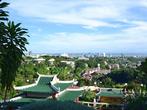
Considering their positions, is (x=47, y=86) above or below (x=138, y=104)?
above

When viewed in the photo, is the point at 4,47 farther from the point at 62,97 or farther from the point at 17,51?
the point at 62,97

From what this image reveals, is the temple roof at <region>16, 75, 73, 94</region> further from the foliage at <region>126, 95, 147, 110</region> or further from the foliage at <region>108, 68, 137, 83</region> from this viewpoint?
the foliage at <region>108, 68, 137, 83</region>

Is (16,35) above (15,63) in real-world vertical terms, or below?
above

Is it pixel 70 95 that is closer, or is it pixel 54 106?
pixel 54 106

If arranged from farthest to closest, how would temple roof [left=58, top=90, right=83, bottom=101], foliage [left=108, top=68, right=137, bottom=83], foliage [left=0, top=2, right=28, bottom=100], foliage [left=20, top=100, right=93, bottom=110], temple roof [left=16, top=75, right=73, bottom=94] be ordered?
foliage [left=108, top=68, right=137, bottom=83], temple roof [left=58, top=90, right=83, bottom=101], temple roof [left=16, top=75, right=73, bottom=94], foliage [left=0, top=2, right=28, bottom=100], foliage [left=20, top=100, right=93, bottom=110]

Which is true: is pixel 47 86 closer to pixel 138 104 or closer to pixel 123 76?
pixel 138 104

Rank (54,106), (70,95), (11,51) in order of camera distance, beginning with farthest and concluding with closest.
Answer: (70,95)
(11,51)
(54,106)

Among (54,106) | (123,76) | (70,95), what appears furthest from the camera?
(123,76)

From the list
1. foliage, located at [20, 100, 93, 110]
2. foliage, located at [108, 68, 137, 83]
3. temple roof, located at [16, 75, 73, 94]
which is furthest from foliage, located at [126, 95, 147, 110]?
foliage, located at [108, 68, 137, 83]

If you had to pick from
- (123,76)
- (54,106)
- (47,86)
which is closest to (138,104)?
(47,86)

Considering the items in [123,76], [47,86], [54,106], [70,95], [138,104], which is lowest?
[123,76]

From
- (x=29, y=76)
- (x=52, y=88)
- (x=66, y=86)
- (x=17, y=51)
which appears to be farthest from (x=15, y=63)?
(x=29, y=76)
